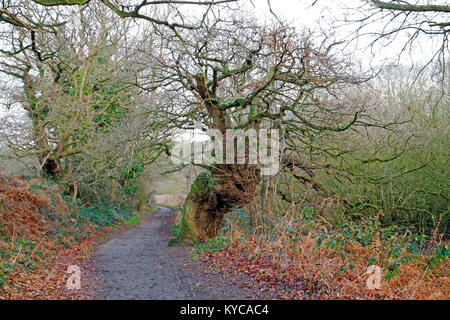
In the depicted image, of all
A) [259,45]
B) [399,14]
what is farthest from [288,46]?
[399,14]

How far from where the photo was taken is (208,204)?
1113 centimetres

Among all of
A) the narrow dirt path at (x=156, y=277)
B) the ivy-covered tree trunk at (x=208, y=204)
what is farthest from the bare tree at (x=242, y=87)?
the narrow dirt path at (x=156, y=277)

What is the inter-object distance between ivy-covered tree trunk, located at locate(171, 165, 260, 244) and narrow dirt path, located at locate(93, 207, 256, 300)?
0.82 metres

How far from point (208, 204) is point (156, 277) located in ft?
13.3

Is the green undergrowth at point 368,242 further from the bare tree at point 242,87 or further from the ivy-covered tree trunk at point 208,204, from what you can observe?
the bare tree at point 242,87

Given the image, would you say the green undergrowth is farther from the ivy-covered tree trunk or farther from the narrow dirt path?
the ivy-covered tree trunk

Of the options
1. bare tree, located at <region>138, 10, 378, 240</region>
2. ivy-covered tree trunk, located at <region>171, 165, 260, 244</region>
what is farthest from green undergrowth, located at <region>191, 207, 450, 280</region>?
bare tree, located at <region>138, 10, 378, 240</region>

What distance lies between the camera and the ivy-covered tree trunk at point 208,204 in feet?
33.4

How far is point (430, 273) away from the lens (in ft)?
18.7

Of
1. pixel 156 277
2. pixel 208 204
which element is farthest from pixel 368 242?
pixel 208 204

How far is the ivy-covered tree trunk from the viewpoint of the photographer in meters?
10.2

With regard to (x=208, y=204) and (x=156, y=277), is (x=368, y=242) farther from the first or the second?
(x=208, y=204)

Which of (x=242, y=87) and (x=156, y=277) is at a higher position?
(x=242, y=87)

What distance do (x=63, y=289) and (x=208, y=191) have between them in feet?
18.0
